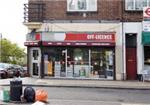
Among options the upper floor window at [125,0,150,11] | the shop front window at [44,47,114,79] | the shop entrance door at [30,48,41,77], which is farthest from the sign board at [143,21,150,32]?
the shop entrance door at [30,48,41,77]

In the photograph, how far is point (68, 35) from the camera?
33594 mm

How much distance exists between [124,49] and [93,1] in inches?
175

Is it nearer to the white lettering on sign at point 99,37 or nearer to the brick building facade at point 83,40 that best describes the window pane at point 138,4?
the brick building facade at point 83,40

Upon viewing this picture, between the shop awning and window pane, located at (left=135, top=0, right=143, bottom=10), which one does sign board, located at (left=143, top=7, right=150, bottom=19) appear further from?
the shop awning

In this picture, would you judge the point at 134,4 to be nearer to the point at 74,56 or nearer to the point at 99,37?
the point at 99,37

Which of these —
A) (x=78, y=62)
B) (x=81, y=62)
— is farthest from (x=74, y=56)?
(x=81, y=62)

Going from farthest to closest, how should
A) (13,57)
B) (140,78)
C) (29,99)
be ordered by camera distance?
(13,57) < (140,78) < (29,99)

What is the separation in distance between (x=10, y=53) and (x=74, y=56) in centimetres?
6679

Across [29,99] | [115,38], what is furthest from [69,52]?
[29,99]

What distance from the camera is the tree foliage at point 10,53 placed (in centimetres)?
9531

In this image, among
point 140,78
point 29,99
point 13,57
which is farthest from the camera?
point 13,57

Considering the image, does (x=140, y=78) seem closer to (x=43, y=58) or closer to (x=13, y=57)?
(x=43, y=58)

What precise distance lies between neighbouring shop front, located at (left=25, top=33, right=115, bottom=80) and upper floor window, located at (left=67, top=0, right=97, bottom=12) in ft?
6.81

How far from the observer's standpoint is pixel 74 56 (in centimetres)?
3422
